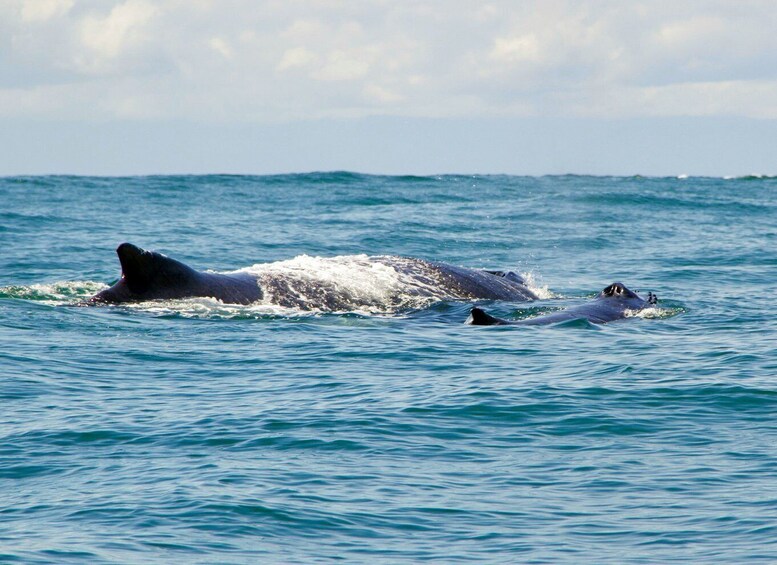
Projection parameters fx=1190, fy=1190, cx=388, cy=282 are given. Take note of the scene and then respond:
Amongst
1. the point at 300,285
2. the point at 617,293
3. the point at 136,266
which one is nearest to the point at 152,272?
the point at 136,266

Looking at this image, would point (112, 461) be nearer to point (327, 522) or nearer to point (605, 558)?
point (327, 522)

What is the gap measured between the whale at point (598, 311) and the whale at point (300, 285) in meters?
1.58

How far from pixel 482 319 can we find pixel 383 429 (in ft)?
18.7

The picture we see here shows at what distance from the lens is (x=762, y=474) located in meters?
9.66

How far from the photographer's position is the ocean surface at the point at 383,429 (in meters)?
8.31

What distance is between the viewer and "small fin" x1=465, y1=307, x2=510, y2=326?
16406 millimetres

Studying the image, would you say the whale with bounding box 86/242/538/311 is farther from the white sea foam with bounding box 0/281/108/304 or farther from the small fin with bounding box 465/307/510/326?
the small fin with bounding box 465/307/510/326

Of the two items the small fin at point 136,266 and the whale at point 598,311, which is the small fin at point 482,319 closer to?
the whale at point 598,311

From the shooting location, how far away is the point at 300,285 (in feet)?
60.2

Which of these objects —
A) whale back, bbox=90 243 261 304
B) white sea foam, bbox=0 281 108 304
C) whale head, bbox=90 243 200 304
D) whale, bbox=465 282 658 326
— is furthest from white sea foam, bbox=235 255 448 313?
white sea foam, bbox=0 281 108 304

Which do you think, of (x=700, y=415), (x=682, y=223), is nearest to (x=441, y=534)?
(x=700, y=415)

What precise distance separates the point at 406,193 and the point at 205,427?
138 feet

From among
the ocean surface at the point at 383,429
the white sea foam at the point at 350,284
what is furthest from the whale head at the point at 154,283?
the white sea foam at the point at 350,284

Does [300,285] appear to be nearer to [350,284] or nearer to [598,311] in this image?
[350,284]
